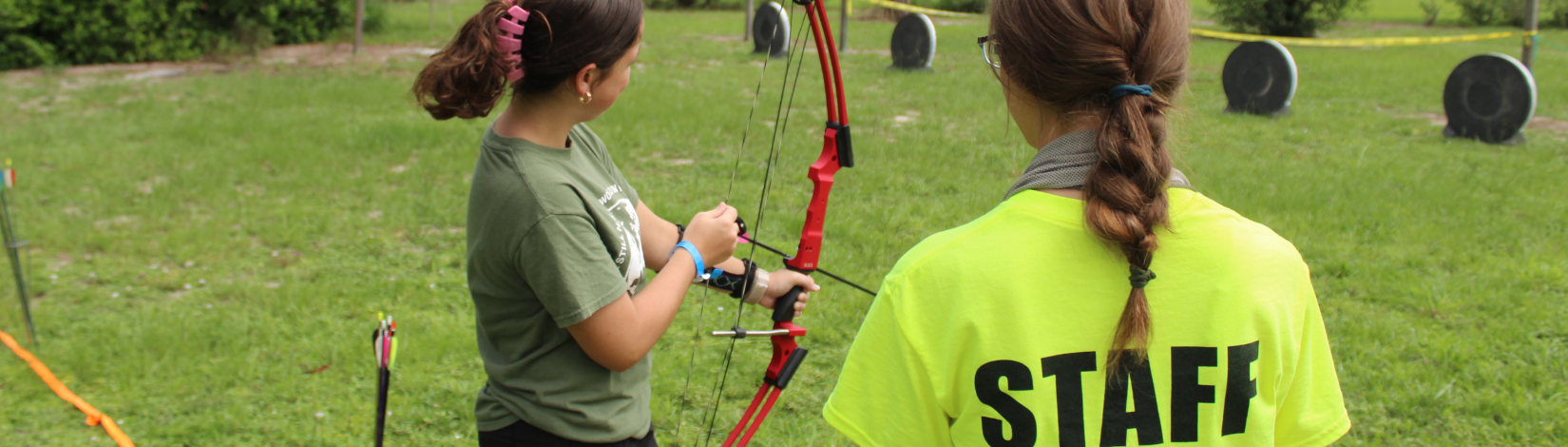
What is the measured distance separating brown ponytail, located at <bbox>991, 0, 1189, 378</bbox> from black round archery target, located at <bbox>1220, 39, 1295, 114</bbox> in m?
8.09

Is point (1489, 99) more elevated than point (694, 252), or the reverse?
point (694, 252)

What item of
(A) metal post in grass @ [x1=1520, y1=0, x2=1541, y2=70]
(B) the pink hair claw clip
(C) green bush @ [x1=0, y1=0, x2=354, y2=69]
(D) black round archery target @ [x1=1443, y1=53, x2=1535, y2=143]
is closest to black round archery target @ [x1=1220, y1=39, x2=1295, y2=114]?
(D) black round archery target @ [x1=1443, y1=53, x2=1535, y2=143]

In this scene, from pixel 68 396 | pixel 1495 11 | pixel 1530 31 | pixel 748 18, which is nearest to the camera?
pixel 68 396

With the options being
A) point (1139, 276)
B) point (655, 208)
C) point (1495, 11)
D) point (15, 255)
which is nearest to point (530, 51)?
point (1139, 276)

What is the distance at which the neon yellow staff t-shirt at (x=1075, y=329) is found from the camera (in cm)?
105

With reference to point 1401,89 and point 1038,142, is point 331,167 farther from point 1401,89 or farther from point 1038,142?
point 1401,89

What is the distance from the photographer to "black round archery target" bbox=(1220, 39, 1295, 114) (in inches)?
325

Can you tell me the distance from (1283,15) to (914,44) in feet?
27.5

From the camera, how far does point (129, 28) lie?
1177 cm

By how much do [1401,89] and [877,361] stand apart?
1071 centimetres

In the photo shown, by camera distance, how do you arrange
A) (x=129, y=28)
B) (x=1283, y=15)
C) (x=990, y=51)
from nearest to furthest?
(x=990, y=51) < (x=129, y=28) < (x=1283, y=15)

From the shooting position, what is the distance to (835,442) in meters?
3.05

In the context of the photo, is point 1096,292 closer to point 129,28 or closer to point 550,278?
point 550,278

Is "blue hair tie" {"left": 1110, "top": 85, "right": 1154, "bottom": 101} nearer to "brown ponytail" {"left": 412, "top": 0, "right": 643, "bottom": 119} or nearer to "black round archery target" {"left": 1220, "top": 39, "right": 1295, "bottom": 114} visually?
"brown ponytail" {"left": 412, "top": 0, "right": 643, "bottom": 119}
